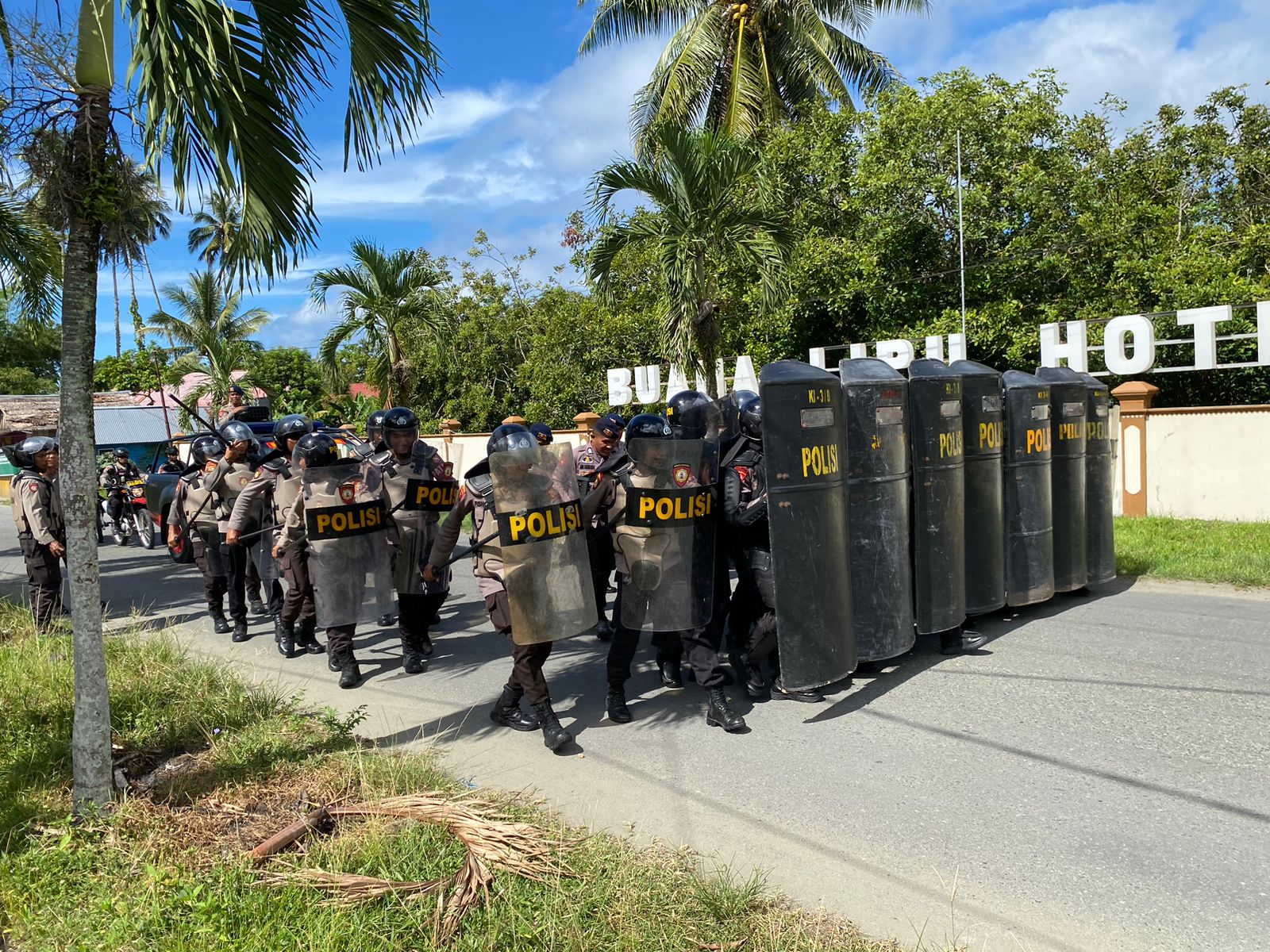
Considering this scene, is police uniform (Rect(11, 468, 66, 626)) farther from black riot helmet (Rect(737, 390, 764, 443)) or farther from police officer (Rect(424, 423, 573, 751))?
black riot helmet (Rect(737, 390, 764, 443))

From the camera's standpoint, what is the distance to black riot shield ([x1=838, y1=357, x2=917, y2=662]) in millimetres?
5727

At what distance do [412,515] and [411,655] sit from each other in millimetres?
1052

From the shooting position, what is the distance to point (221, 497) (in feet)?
28.2

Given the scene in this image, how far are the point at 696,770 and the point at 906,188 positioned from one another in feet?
48.1

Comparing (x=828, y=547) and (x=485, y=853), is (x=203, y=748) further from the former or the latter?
(x=828, y=547)

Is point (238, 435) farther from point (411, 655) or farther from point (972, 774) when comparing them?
point (972, 774)

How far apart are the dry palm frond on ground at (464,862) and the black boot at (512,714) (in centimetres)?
144

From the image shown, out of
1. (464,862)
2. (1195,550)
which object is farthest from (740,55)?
(464,862)

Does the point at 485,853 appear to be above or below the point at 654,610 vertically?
below

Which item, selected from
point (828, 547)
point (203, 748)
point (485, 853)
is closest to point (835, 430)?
point (828, 547)

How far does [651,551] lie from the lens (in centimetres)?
524

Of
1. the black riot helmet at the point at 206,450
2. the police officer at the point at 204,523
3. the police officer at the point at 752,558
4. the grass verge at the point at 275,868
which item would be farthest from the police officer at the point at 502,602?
the black riot helmet at the point at 206,450

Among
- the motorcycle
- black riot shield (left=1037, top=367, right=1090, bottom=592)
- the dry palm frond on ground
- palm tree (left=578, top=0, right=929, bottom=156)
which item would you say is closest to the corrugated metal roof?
the motorcycle

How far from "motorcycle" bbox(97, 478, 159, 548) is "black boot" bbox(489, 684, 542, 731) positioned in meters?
11.9
